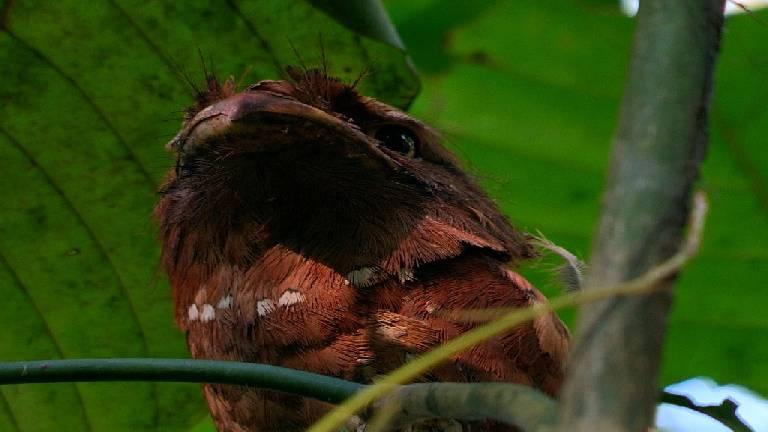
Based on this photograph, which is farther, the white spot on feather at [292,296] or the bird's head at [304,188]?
the white spot on feather at [292,296]

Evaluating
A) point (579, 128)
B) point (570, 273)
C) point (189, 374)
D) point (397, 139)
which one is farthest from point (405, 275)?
point (579, 128)

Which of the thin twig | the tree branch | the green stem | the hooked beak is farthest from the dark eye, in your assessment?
the tree branch

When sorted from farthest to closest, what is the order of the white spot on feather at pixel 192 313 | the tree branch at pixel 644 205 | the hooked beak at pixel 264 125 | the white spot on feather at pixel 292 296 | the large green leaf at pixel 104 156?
1. the large green leaf at pixel 104 156
2. the white spot on feather at pixel 192 313
3. the white spot on feather at pixel 292 296
4. the hooked beak at pixel 264 125
5. the tree branch at pixel 644 205

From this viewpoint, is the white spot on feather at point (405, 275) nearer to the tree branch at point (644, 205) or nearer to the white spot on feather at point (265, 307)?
the white spot on feather at point (265, 307)

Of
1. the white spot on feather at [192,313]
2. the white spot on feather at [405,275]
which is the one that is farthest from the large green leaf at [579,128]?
the white spot on feather at [192,313]

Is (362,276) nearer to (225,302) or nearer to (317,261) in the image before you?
(317,261)

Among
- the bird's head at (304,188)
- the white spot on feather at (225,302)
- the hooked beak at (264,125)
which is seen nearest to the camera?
the hooked beak at (264,125)

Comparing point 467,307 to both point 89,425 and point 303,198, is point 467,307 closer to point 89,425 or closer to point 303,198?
point 303,198

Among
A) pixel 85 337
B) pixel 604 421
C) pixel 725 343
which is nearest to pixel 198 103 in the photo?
pixel 85 337
